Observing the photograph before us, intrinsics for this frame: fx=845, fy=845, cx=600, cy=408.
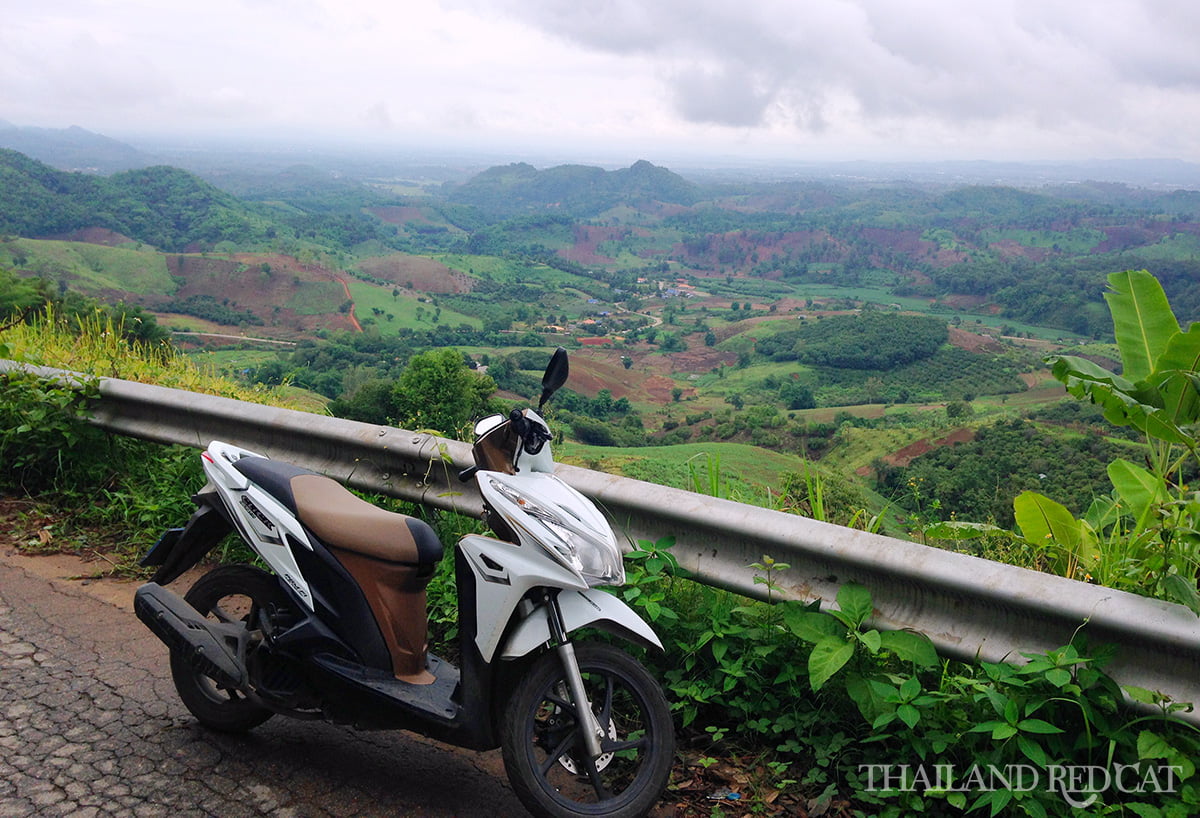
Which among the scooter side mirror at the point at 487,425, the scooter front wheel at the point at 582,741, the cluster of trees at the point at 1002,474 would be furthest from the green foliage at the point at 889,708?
the cluster of trees at the point at 1002,474

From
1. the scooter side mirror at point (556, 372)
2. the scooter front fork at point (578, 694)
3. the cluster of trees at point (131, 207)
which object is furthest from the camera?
the cluster of trees at point (131, 207)

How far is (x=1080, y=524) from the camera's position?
10.1 ft

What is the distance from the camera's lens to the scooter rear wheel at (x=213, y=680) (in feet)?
9.22

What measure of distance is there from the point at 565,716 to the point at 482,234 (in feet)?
463

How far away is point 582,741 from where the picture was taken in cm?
238

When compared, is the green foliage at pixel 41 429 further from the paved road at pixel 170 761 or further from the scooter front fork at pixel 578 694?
the scooter front fork at pixel 578 694

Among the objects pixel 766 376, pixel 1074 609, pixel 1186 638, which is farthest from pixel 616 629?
pixel 766 376

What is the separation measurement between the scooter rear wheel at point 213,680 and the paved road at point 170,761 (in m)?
0.07

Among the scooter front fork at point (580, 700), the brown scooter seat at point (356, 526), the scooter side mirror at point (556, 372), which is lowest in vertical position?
the scooter front fork at point (580, 700)

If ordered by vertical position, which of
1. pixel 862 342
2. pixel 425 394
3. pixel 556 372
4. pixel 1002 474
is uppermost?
pixel 556 372

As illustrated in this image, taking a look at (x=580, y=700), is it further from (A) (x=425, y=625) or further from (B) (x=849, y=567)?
(B) (x=849, y=567)

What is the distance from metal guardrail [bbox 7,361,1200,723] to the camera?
2352mm

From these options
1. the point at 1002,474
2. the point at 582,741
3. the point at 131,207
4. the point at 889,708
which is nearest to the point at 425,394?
the point at 582,741

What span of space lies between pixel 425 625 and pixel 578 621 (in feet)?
2.21
